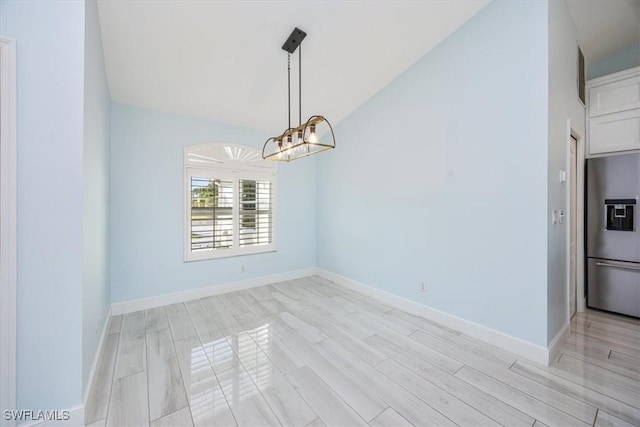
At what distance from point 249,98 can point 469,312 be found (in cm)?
387

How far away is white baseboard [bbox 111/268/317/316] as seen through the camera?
337 cm

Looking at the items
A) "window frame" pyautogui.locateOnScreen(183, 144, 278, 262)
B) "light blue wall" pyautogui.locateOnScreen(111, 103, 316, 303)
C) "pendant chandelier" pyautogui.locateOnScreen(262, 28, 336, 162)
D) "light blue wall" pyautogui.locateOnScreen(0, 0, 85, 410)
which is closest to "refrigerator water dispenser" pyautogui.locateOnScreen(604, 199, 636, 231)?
"pendant chandelier" pyautogui.locateOnScreen(262, 28, 336, 162)

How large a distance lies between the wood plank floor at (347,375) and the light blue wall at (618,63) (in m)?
3.38

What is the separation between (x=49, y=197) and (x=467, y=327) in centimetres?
374

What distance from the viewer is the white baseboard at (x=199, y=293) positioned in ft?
11.1

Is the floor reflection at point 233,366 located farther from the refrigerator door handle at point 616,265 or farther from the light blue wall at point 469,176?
the refrigerator door handle at point 616,265

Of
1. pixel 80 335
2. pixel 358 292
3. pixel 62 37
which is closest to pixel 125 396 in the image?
pixel 80 335

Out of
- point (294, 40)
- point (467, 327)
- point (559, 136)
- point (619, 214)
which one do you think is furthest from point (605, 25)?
point (467, 327)

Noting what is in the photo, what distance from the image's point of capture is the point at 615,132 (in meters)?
3.20

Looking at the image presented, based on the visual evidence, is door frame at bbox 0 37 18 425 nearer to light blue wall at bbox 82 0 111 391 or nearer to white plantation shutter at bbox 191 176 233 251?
light blue wall at bbox 82 0 111 391

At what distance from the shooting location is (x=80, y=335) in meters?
1.62

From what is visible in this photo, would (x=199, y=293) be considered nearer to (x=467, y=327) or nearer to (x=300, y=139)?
(x=300, y=139)

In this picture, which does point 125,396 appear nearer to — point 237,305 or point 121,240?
point 237,305

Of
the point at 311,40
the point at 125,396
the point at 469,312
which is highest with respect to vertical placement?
the point at 311,40
